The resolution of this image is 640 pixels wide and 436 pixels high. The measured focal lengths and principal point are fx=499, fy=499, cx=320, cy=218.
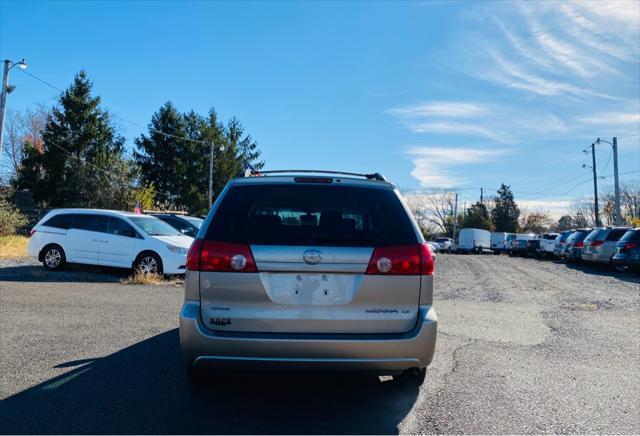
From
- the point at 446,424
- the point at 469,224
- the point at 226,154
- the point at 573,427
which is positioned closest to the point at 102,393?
the point at 446,424

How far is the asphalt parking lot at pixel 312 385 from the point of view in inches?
143

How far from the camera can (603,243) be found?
19.9 metres

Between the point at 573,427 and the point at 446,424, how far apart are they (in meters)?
0.93

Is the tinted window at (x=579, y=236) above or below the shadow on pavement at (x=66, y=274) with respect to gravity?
above

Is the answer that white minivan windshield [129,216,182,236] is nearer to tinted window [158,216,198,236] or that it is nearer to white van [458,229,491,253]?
tinted window [158,216,198,236]

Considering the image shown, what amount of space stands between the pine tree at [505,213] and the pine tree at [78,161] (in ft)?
232

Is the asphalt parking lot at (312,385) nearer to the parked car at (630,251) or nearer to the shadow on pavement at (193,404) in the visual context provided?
the shadow on pavement at (193,404)

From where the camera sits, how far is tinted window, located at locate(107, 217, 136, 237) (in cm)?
1269

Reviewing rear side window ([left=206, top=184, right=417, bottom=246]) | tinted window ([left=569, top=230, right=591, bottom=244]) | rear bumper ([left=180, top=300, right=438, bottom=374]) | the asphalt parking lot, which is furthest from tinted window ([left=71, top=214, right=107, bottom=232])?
tinted window ([left=569, top=230, right=591, bottom=244])

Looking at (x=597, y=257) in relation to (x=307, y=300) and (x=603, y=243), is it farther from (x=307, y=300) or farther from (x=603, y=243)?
(x=307, y=300)

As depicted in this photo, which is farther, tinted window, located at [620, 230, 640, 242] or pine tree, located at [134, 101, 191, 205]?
pine tree, located at [134, 101, 191, 205]

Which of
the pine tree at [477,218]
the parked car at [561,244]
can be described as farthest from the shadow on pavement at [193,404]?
the pine tree at [477,218]

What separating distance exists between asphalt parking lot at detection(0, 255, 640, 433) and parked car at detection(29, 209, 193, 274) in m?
4.26

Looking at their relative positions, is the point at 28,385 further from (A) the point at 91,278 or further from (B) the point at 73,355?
(A) the point at 91,278
